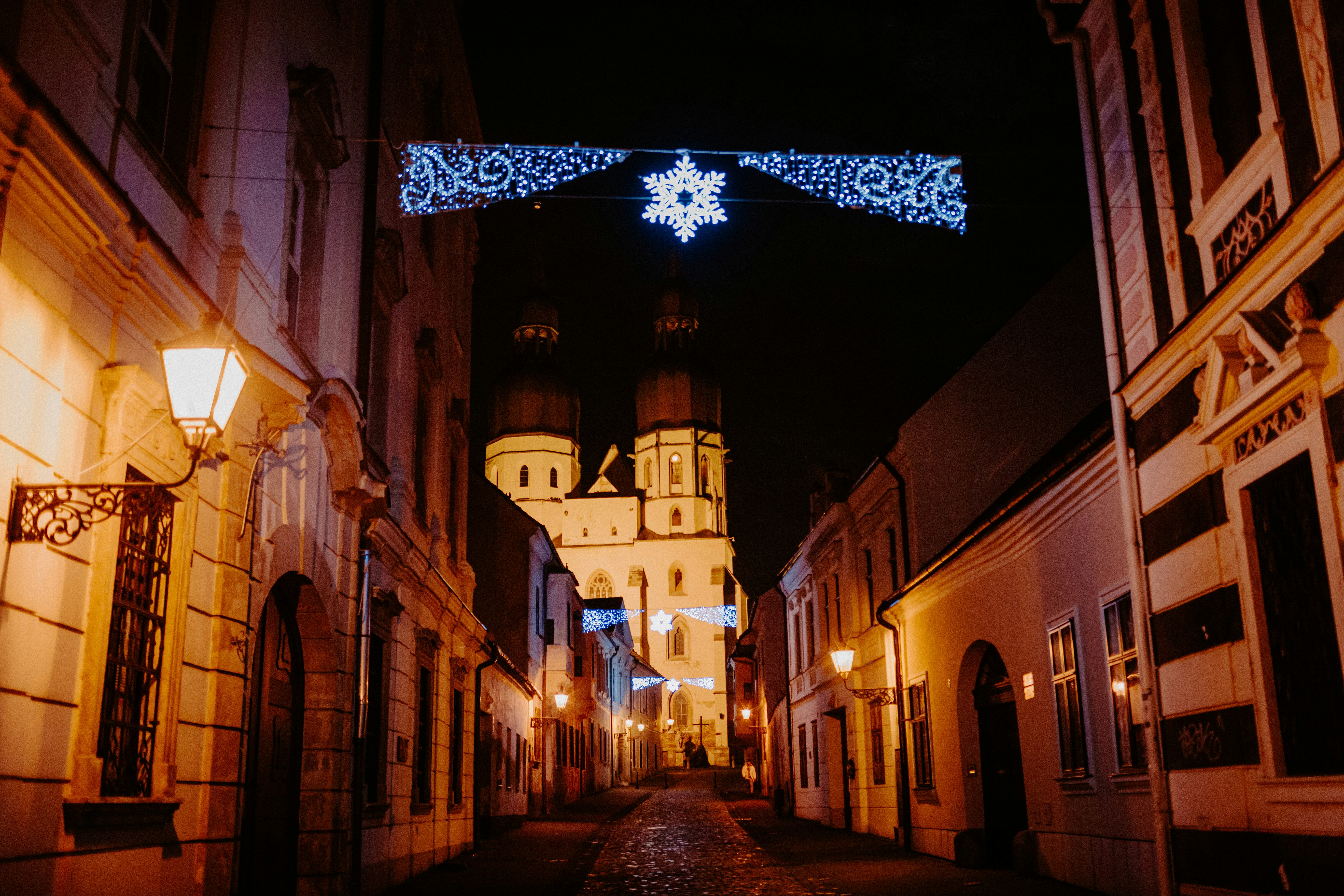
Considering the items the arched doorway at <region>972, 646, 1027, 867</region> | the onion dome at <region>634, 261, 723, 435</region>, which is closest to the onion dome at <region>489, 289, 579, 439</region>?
the onion dome at <region>634, 261, 723, 435</region>

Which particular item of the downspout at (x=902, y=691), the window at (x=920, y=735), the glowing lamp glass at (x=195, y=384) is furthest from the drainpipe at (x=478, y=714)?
the glowing lamp glass at (x=195, y=384)

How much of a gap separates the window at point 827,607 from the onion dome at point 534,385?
212 ft

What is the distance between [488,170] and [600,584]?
281 ft

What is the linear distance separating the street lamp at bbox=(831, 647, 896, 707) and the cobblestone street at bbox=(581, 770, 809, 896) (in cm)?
322

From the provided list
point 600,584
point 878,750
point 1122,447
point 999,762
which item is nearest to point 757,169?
point 1122,447

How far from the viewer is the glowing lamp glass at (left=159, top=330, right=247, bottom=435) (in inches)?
234

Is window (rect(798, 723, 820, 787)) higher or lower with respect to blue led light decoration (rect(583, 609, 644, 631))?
lower

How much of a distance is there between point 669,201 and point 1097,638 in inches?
228

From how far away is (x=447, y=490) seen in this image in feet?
64.0

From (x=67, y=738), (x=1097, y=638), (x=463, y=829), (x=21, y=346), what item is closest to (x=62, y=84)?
→ (x=21, y=346)

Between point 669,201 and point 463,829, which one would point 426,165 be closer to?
point 669,201

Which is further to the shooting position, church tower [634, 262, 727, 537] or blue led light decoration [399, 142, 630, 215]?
church tower [634, 262, 727, 537]

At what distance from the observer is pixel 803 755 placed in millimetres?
31094

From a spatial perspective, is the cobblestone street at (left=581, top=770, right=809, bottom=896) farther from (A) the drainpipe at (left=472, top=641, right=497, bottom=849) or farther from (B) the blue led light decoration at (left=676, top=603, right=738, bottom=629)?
(B) the blue led light decoration at (left=676, top=603, right=738, bottom=629)
